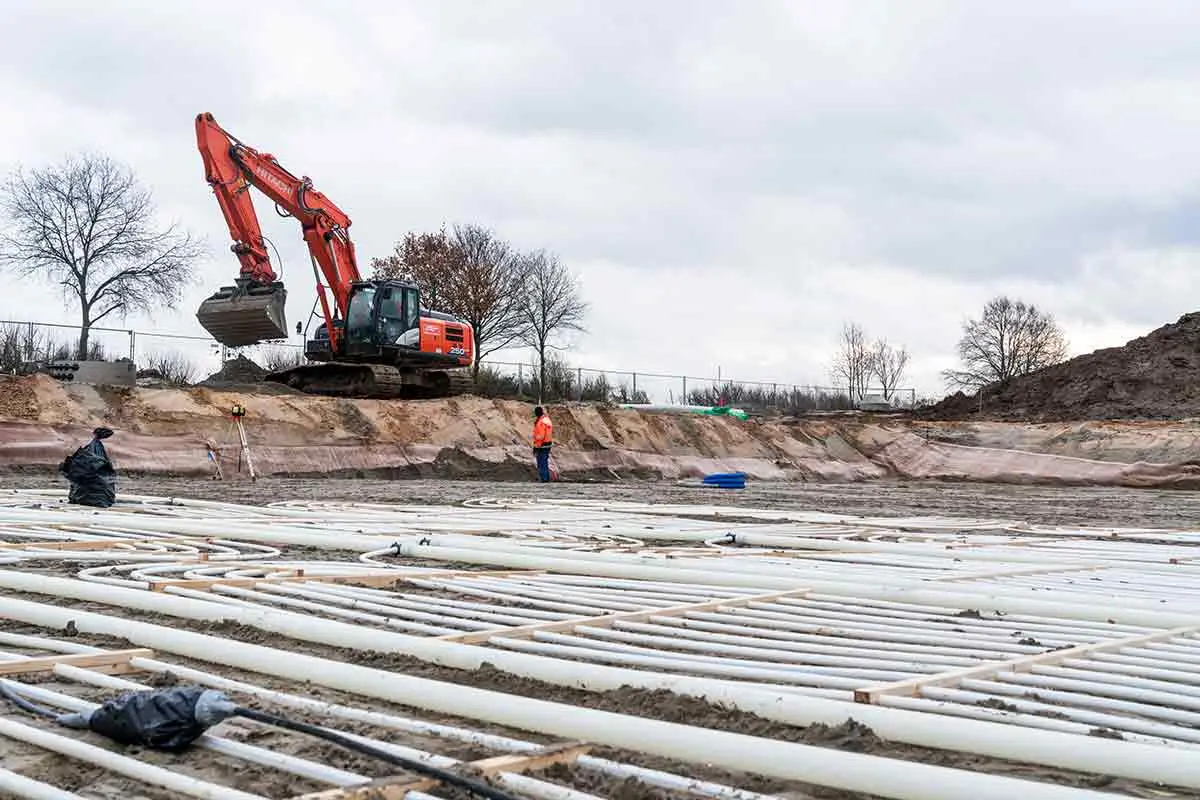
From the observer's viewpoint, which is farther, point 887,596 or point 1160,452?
point 1160,452

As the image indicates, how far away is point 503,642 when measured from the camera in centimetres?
428

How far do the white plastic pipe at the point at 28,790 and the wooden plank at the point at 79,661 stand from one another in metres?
1.19

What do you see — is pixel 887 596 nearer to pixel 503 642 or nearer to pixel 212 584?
pixel 503 642

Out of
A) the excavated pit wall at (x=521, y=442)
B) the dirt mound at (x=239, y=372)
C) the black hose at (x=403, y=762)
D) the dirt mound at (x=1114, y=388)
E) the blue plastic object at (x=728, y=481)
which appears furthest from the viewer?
the dirt mound at (x=1114, y=388)

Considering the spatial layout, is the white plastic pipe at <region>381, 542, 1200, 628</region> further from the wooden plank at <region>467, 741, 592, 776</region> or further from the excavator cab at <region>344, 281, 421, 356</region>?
the excavator cab at <region>344, 281, 421, 356</region>

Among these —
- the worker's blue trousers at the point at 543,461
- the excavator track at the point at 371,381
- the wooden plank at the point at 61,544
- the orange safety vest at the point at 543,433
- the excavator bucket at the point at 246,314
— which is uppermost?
the excavator bucket at the point at 246,314

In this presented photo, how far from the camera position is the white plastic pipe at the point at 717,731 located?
2.55 meters

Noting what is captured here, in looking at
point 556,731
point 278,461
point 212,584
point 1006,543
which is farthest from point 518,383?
point 556,731

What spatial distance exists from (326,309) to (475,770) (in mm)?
21812

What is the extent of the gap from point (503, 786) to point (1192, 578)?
5363mm

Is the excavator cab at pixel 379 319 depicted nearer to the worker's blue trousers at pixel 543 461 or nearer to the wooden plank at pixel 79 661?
the worker's blue trousers at pixel 543 461

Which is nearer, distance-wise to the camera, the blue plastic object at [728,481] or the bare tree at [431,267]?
the blue plastic object at [728,481]

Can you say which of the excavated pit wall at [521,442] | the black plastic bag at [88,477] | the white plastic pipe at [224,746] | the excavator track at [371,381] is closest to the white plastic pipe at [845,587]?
the white plastic pipe at [224,746]

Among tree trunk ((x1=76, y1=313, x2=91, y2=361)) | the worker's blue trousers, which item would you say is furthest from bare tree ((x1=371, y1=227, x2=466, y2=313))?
the worker's blue trousers
